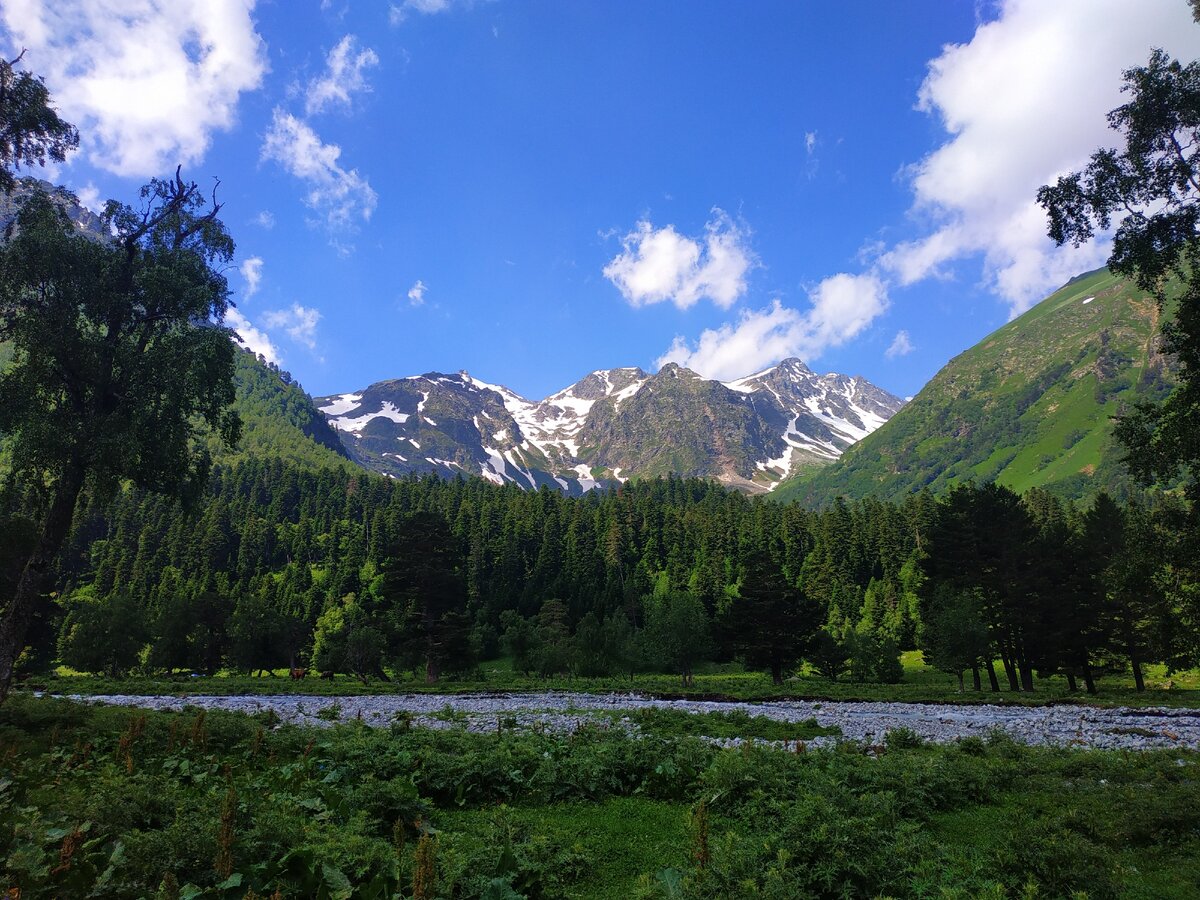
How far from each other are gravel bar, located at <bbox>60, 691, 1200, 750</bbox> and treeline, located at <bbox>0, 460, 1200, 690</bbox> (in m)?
4.09

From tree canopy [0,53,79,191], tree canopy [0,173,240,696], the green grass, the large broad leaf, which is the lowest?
Result: the green grass

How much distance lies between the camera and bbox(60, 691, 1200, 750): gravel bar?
24250 millimetres

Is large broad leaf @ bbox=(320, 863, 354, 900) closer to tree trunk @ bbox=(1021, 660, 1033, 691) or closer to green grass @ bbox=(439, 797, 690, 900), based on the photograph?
green grass @ bbox=(439, 797, 690, 900)

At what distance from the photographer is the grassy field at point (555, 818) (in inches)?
281

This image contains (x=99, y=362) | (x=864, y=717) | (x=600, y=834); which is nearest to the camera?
(x=600, y=834)

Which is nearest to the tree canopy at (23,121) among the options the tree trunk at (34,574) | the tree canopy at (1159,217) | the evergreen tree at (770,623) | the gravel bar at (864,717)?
the tree trunk at (34,574)

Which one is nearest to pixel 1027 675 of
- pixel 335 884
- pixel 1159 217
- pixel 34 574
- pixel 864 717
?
pixel 864 717

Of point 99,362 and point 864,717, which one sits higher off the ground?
point 99,362

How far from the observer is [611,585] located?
134 m

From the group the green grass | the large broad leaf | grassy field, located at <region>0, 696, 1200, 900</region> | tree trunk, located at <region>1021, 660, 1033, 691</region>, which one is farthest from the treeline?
the large broad leaf

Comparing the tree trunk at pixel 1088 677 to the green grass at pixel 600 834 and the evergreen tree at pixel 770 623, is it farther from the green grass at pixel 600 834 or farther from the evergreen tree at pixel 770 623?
the green grass at pixel 600 834

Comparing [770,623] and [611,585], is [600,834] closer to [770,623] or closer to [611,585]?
[770,623]

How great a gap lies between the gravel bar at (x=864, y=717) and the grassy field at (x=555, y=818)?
6.03m

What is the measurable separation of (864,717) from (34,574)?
35534 mm
